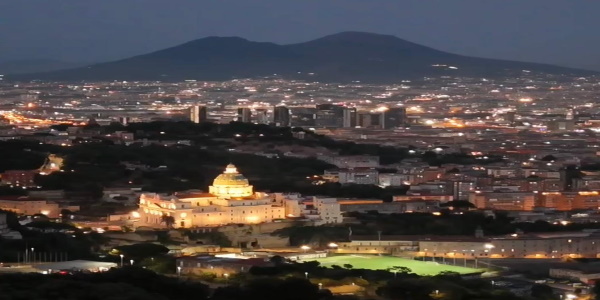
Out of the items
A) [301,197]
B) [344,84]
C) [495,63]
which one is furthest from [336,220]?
[495,63]

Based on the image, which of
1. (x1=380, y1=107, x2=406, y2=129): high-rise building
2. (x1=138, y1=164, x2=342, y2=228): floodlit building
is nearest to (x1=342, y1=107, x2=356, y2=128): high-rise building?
(x1=380, y1=107, x2=406, y2=129): high-rise building

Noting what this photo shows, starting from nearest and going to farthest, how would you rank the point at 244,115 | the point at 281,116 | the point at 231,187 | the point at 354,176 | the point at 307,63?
the point at 231,187 → the point at 354,176 → the point at 244,115 → the point at 281,116 → the point at 307,63

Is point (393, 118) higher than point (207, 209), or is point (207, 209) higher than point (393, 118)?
point (393, 118)

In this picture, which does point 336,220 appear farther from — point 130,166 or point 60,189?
point 130,166

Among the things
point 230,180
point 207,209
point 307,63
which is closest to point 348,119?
point 230,180

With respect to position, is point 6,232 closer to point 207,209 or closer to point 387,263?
point 207,209

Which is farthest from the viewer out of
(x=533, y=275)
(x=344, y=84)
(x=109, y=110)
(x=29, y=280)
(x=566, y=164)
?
(x=344, y=84)
